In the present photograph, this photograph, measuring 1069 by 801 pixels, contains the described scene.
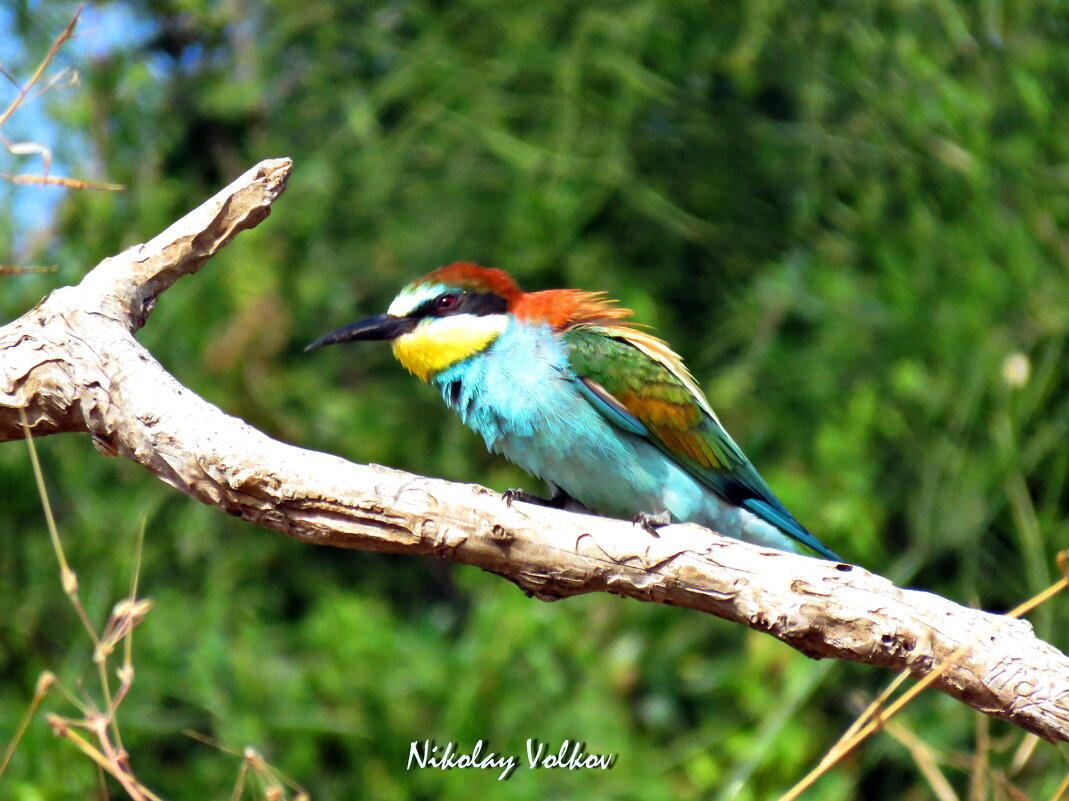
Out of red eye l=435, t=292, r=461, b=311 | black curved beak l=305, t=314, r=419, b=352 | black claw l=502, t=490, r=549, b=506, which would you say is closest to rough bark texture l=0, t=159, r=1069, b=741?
black claw l=502, t=490, r=549, b=506

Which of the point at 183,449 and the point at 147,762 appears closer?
the point at 183,449

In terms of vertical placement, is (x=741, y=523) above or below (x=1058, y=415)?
above

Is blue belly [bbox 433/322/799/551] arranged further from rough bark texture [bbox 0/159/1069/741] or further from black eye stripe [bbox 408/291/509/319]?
rough bark texture [bbox 0/159/1069/741]

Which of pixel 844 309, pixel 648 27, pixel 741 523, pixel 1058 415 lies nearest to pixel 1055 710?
pixel 741 523

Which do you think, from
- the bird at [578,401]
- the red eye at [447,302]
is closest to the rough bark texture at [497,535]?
the bird at [578,401]

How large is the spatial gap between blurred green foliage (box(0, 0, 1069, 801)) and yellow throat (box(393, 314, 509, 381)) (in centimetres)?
145

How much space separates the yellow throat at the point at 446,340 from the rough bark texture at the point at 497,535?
0.91 meters

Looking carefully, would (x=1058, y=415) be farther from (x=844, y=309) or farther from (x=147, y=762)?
(x=147, y=762)

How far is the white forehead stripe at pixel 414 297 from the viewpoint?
9.91ft

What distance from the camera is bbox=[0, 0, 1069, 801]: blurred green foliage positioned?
4023 millimetres

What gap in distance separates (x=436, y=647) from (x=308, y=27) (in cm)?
271

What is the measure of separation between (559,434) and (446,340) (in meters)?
0.36

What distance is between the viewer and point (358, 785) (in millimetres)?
3979

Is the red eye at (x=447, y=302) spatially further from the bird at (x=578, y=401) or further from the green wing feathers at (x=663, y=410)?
the green wing feathers at (x=663, y=410)
